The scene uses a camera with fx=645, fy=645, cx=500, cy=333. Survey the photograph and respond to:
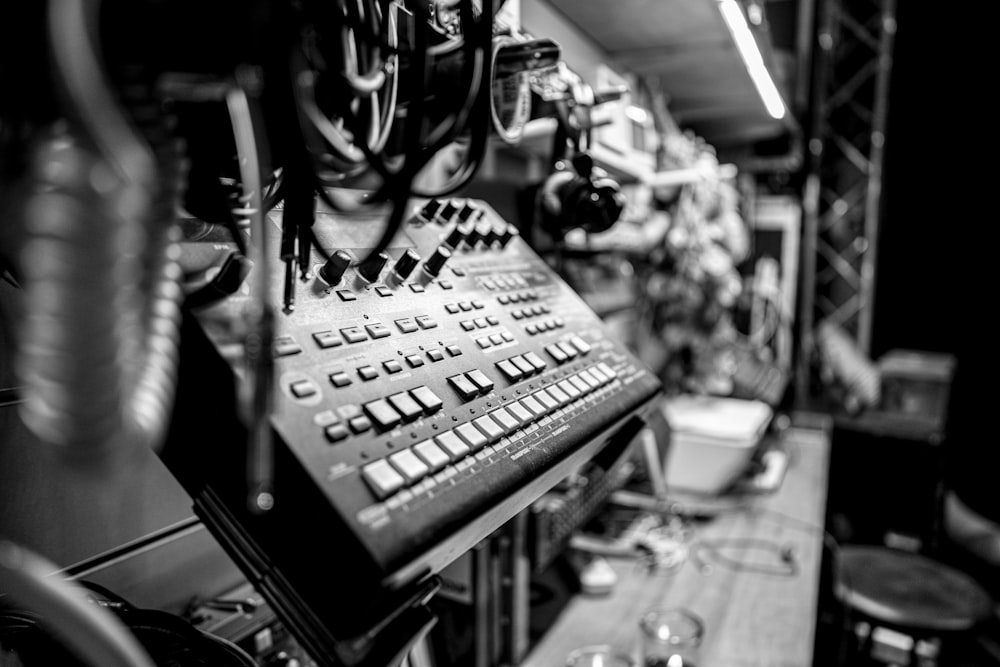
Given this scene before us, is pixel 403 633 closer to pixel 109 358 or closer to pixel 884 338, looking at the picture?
pixel 109 358

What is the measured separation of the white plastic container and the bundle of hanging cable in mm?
1259

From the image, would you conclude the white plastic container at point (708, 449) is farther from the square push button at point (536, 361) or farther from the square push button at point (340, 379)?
the square push button at point (340, 379)

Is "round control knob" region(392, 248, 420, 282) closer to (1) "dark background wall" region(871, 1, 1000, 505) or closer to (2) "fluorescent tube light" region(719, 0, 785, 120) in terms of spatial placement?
(2) "fluorescent tube light" region(719, 0, 785, 120)

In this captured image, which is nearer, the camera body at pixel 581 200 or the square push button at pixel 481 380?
the square push button at pixel 481 380

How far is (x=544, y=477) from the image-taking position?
0.55m

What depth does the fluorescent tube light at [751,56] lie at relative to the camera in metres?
1.15

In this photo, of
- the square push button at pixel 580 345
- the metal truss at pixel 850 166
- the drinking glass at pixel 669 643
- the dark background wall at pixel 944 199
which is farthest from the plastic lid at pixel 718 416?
the dark background wall at pixel 944 199

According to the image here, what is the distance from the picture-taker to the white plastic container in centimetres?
158

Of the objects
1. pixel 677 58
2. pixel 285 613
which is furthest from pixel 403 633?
pixel 677 58

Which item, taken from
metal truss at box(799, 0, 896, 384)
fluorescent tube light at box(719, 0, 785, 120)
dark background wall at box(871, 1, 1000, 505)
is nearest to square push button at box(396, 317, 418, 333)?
fluorescent tube light at box(719, 0, 785, 120)

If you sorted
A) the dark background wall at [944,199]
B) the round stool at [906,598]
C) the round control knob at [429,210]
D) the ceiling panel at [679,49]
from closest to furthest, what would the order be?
the round control knob at [429,210] → the ceiling panel at [679,49] → the round stool at [906,598] → the dark background wall at [944,199]

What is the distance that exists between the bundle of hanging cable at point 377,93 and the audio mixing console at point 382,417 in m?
0.08

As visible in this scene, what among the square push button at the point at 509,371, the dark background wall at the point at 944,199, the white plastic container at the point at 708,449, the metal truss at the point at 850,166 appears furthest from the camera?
the metal truss at the point at 850,166

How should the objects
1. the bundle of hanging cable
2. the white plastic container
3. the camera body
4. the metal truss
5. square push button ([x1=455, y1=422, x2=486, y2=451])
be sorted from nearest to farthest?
the bundle of hanging cable → square push button ([x1=455, y1=422, x2=486, y2=451]) → the camera body → the white plastic container → the metal truss
